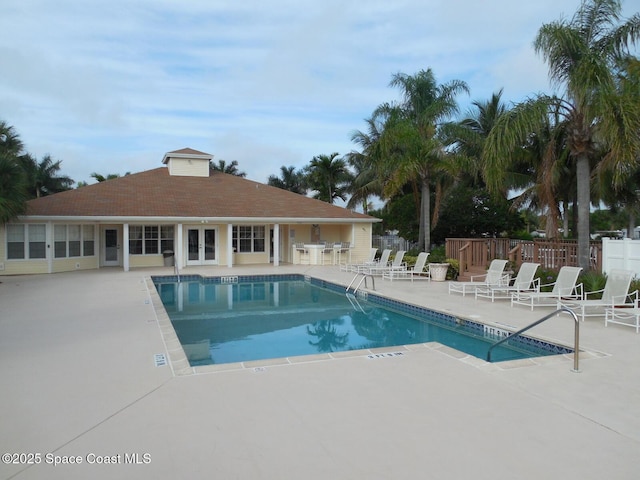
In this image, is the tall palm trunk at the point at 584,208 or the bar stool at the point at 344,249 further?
the bar stool at the point at 344,249

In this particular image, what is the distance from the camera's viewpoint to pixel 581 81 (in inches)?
436

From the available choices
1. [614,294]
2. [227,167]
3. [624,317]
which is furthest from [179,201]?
[227,167]

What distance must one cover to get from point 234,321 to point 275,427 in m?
7.20

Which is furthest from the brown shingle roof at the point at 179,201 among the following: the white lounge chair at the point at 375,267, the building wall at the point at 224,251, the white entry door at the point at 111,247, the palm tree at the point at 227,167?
the palm tree at the point at 227,167

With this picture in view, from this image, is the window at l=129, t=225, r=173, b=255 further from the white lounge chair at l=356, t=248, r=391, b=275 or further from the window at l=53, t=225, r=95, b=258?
the white lounge chair at l=356, t=248, r=391, b=275

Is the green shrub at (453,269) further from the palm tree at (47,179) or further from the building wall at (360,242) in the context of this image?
the palm tree at (47,179)

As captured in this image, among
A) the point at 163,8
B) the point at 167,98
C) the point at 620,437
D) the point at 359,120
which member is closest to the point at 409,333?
the point at 620,437

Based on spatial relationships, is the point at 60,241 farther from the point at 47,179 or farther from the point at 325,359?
the point at 47,179

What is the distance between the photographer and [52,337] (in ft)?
26.0

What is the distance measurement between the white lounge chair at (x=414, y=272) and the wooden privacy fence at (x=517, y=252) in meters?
1.22

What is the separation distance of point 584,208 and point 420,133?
9076 mm

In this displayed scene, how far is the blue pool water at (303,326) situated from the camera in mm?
8367

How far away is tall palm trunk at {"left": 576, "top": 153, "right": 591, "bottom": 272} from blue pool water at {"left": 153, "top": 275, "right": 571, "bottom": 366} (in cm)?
474

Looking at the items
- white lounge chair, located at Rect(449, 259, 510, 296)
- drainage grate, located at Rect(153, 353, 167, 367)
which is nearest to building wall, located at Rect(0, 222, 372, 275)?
white lounge chair, located at Rect(449, 259, 510, 296)
